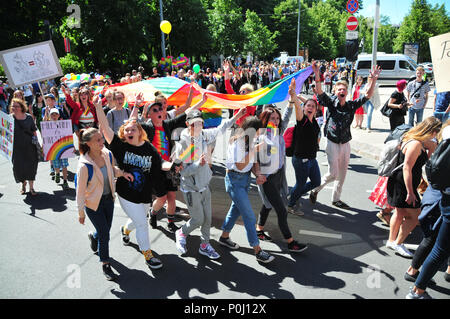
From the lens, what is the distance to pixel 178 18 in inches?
1153

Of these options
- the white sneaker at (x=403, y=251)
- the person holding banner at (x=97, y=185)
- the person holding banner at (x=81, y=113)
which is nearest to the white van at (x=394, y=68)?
the person holding banner at (x=81, y=113)

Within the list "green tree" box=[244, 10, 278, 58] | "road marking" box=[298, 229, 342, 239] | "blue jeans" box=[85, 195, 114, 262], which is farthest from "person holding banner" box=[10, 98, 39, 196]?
"green tree" box=[244, 10, 278, 58]

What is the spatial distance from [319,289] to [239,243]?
130cm

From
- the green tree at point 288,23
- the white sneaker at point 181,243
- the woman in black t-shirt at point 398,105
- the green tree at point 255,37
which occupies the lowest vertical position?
the white sneaker at point 181,243

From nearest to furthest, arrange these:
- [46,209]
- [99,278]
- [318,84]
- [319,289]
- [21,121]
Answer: [319,289] → [99,278] → [318,84] → [46,209] → [21,121]

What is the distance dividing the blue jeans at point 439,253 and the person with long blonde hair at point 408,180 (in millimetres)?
793

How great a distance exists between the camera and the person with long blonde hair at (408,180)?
3766 millimetres

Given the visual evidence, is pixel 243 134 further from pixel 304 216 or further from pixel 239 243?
pixel 304 216

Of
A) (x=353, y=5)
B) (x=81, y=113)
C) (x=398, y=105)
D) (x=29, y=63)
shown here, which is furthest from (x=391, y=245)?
(x=353, y=5)

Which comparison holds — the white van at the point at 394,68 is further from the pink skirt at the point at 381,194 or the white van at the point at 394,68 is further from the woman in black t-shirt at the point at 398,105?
the pink skirt at the point at 381,194

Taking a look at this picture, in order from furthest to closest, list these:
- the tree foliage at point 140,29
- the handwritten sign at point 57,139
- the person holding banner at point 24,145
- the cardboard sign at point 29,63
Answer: the tree foliage at point 140,29 → the cardboard sign at point 29,63 → the handwritten sign at point 57,139 → the person holding banner at point 24,145

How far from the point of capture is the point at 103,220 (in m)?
3.77

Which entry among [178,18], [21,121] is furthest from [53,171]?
[178,18]

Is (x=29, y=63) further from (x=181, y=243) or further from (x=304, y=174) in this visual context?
(x=304, y=174)
